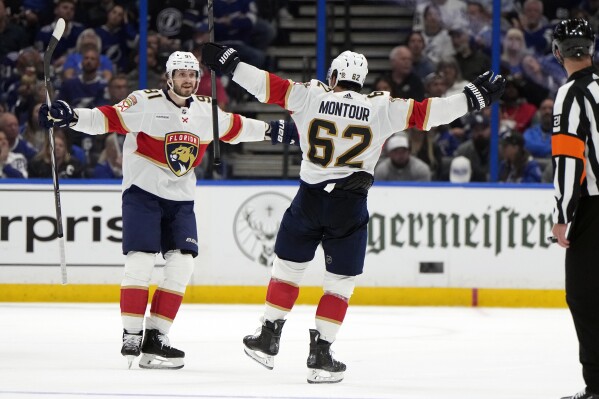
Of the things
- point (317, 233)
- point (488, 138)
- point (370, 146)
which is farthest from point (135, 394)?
point (488, 138)

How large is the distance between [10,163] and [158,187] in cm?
347

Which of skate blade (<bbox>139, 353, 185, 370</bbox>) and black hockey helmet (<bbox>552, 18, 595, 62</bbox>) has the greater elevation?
black hockey helmet (<bbox>552, 18, 595, 62</bbox>)

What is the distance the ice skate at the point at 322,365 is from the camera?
5.07m

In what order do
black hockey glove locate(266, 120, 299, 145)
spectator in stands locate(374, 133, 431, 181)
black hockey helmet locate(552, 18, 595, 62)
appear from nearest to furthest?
black hockey helmet locate(552, 18, 595, 62) → black hockey glove locate(266, 120, 299, 145) → spectator in stands locate(374, 133, 431, 181)

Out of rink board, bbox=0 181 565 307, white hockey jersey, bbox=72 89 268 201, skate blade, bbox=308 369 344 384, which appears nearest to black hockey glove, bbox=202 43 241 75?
white hockey jersey, bbox=72 89 268 201

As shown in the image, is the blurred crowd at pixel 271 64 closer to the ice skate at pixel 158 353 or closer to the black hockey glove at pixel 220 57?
the ice skate at pixel 158 353

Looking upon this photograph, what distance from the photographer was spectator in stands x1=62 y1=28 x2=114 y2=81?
9.07 meters

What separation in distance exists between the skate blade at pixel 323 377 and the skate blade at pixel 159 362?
68 cm

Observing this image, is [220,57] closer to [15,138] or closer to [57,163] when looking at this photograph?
[57,163]

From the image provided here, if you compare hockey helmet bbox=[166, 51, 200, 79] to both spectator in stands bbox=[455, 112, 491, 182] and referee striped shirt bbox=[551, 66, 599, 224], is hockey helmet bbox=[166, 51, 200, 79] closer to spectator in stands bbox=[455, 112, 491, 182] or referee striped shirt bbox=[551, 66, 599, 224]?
referee striped shirt bbox=[551, 66, 599, 224]

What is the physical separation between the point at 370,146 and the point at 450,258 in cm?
355

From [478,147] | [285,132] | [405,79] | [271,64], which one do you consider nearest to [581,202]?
[285,132]

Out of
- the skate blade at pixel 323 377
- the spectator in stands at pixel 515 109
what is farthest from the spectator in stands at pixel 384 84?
the skate blade at pixel 323 377

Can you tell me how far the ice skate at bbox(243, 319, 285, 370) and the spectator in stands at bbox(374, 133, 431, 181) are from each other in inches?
147
